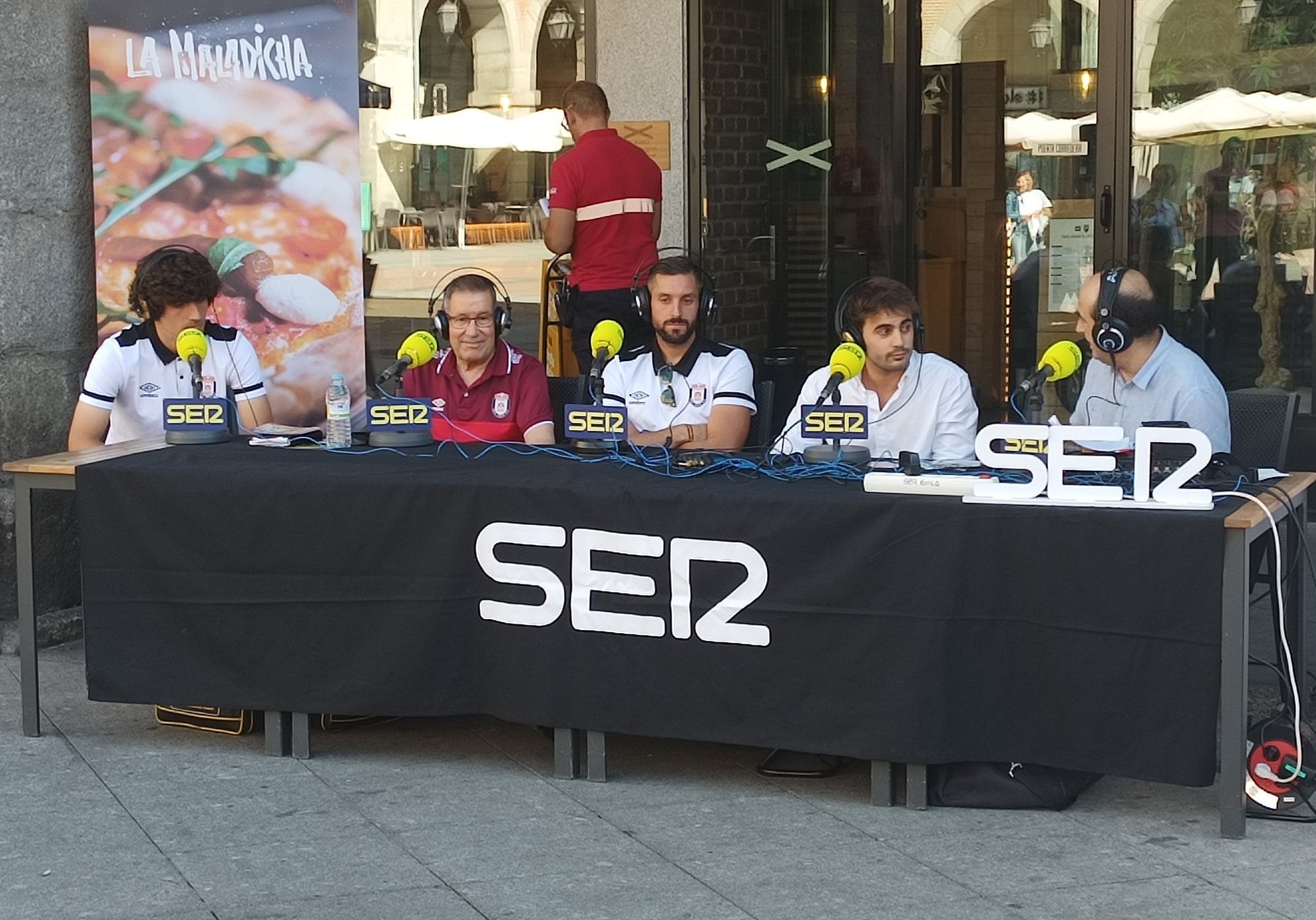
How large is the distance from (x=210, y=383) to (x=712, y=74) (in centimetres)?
367

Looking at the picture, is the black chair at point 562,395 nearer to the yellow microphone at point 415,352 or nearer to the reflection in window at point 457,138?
the yellow microphone at point 415,352

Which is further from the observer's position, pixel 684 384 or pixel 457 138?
pixel 457 138

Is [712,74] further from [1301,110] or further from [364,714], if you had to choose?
[364,714]

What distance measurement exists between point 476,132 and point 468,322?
3.48 metres

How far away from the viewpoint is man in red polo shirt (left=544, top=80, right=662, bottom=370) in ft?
25.0

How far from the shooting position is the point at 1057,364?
15.4ft

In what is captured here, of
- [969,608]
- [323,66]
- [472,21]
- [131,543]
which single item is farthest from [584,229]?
[969,608]

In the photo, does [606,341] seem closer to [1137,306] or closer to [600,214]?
[1137,306]

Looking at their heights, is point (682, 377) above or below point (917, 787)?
above

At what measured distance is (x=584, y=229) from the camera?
7.70 metres

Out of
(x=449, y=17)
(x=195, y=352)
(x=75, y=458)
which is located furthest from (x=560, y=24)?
(x=75, y=458)

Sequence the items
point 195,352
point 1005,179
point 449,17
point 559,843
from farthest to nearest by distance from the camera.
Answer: point 449,17, point 1005,179, point 195,352, point 559,843

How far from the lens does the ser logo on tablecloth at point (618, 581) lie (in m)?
Answer: 4.61

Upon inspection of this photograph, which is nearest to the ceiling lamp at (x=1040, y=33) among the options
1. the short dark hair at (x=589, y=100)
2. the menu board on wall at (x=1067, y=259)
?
the menu board on wall at (x=1067, y=259)
